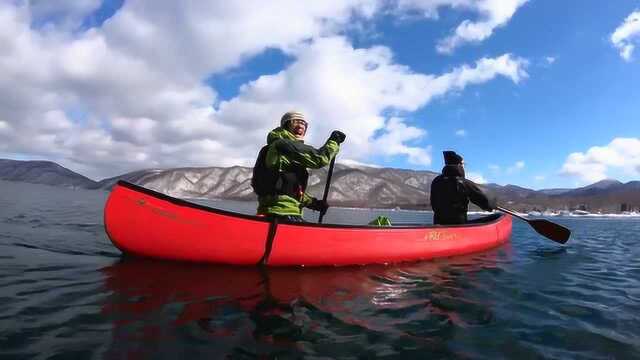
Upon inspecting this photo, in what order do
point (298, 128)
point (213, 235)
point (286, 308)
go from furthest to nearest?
point (298, 128) < point (213, 235) < point (286, 308)

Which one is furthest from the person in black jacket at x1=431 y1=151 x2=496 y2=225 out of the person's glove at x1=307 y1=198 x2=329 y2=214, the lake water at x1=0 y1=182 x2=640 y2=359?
the person's glove at x1=307 y1=198 x2=329 y2=214

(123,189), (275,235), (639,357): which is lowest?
(639,357)

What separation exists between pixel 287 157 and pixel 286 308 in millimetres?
3530

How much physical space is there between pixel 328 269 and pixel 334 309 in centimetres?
305

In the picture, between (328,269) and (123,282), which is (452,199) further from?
(123,282)

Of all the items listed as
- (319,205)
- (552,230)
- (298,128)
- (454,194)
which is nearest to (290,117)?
(298,128)

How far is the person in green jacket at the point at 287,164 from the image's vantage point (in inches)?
327

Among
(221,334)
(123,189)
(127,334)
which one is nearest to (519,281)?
(221,334)

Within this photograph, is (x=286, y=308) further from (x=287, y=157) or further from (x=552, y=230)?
(x=552, y=230)

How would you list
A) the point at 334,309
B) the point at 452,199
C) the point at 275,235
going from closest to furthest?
the point at 334,309
the point at 275,235
the point at 452,199

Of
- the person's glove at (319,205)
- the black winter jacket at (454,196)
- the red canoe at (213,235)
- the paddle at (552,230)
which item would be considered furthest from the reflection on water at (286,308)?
the paddle at (552,230)

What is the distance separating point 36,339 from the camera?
13.3ft

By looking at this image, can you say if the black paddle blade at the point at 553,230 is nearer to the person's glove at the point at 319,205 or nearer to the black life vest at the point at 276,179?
the person's glove at the point at 319,205

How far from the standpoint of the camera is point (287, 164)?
27.9 feet
